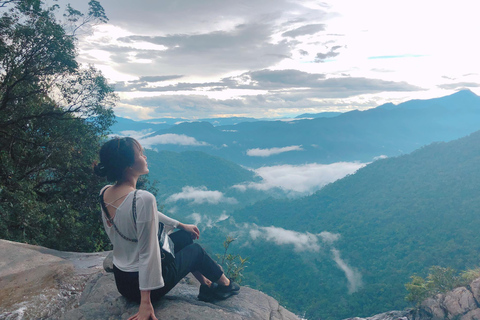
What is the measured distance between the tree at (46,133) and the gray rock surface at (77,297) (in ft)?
17.2

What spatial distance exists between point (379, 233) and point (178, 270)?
100878mm

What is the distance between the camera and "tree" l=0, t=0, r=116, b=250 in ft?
32.1

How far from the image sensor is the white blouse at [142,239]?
2615mm

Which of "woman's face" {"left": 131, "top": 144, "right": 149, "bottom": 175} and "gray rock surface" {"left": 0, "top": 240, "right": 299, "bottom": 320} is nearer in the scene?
"woman's face" {"left": 131, "top": 144, "right": 149, "bottom": 175}

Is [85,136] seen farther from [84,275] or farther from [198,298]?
[198,298]

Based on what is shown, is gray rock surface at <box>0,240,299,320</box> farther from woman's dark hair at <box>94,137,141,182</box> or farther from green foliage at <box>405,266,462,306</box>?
green foliage at <box>405,266,462,306</box>

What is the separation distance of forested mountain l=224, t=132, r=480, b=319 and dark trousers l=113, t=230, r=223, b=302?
6175cm

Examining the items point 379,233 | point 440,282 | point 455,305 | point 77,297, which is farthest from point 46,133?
point 379,233

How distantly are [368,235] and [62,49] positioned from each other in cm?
9963

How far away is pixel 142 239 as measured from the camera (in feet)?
8.86

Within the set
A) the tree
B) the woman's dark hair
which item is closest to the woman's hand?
the woman's dark hair

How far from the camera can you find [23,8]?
33.3 ft

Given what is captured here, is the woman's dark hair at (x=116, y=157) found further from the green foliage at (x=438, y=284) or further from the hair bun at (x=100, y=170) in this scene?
the green foliage at (x=438, y=284)

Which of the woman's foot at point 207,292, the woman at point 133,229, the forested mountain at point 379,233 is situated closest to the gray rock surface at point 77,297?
the woman's foot at point 207,292
